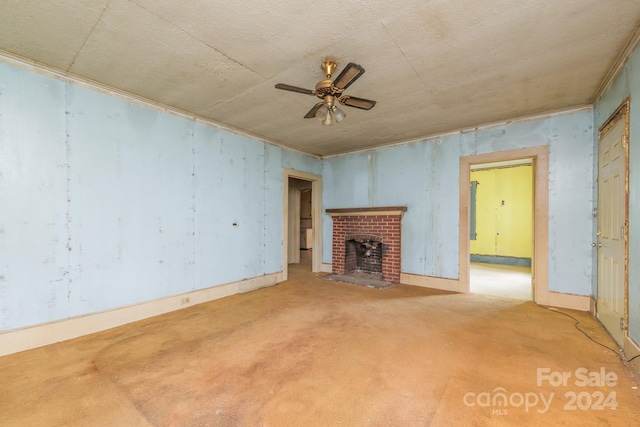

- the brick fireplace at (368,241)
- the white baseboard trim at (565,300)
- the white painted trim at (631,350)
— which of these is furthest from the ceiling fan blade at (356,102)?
the white baseboard trim at (565,300)

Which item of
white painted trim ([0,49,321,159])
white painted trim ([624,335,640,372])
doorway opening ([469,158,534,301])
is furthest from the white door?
white painted trim ([0,49,321,159])

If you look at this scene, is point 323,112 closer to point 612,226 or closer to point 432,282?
point 612,226

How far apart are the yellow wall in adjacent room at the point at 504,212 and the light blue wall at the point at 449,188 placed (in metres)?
3.99

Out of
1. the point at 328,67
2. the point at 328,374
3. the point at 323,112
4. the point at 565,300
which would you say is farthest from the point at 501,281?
the point at 328,67

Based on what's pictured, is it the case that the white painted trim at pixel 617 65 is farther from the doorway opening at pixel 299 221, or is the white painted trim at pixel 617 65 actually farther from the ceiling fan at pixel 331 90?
the doorway opening at pixel 299 221

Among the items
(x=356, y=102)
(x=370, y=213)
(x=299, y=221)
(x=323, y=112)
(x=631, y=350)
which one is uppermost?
(x=356, y=102)

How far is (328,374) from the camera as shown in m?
1.98

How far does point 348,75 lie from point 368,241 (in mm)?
3727

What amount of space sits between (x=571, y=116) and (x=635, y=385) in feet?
10.9

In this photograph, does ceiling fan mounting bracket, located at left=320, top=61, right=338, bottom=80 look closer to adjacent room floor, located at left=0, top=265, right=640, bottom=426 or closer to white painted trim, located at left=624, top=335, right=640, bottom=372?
adjacent room floor, located at left=0, top=265, right=640, bottom=426

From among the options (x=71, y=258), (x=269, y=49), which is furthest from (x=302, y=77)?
(x=71, y=258)

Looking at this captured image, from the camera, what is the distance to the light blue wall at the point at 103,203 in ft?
7.95

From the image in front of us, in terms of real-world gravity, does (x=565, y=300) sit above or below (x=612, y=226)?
below

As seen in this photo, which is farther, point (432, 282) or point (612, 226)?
point (432, 282)
